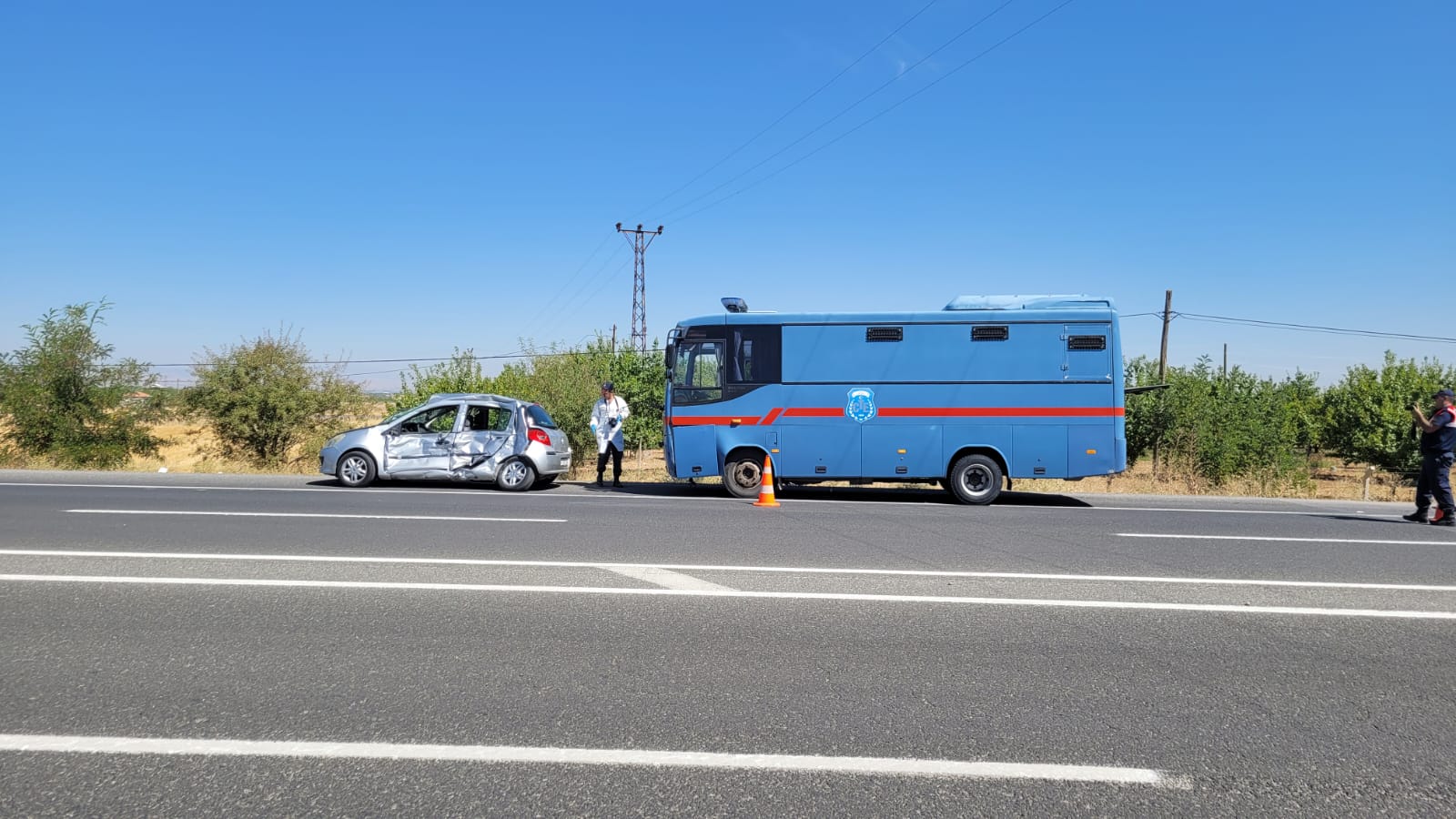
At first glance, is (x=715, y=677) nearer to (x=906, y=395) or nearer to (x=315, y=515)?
(x=315, y=515)

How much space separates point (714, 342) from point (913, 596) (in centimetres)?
871

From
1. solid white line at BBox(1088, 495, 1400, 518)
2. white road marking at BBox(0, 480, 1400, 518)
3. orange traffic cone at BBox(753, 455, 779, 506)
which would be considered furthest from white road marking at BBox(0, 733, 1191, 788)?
solid white line at BBox(1088, 495, 1400, 518)

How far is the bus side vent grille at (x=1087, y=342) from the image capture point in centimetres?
1367

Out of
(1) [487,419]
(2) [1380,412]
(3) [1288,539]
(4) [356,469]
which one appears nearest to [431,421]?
(1) [487,419]

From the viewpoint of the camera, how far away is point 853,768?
3.35 meters

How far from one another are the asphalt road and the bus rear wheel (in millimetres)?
5559

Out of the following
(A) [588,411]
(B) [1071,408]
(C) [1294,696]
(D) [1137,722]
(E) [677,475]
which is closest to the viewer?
(D) [1137,722]

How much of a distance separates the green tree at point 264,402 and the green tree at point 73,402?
7.37 ft

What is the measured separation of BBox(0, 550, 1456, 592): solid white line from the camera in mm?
6961

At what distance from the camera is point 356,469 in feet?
50.1

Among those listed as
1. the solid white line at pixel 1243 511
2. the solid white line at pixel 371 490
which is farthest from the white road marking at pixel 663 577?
the solid white line at pixel 1243 511

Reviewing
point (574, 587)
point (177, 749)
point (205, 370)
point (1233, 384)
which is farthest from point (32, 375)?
point (1233, 384)

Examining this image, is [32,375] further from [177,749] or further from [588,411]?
[177,749]

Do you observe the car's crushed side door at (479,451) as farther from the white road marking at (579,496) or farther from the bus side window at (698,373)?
the bus side window at (698,373)
